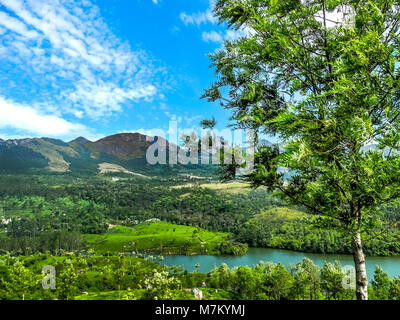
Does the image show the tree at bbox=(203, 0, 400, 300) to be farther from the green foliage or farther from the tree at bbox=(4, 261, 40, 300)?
the green foliage

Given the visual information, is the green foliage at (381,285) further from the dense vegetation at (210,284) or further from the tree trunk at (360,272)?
the tree trunk at (360,272)

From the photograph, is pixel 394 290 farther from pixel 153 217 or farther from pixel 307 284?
pixel 153 217

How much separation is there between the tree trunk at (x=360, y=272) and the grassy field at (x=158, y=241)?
103m

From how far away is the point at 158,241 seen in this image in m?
118

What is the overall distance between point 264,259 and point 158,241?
56355mm

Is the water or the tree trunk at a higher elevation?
the tree trunk

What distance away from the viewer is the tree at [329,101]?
3.24 meters

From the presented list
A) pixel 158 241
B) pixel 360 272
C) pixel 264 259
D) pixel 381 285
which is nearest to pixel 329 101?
pixel 360 272

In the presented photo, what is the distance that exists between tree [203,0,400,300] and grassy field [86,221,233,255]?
103326mm

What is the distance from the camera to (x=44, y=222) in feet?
490

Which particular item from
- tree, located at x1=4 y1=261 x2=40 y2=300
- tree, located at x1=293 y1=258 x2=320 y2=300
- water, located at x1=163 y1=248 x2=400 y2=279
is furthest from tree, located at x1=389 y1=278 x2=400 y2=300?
tree, located at x1=4 y1=261 x2=40 y2=300

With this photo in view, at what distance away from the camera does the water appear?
73.6m
